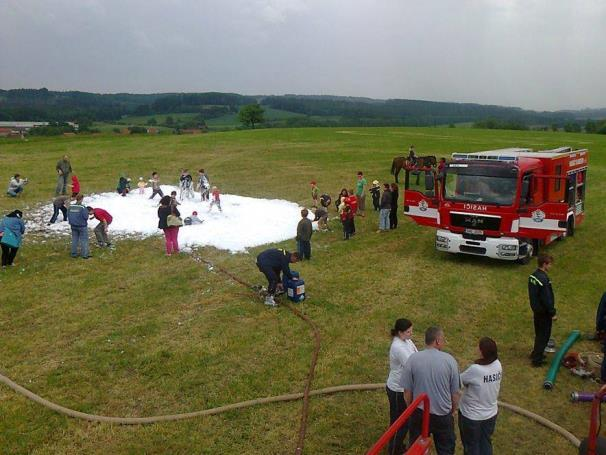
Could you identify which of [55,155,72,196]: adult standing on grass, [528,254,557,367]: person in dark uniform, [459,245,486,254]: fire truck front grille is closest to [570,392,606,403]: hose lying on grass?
[528,254,557,367]: person in dark uniform

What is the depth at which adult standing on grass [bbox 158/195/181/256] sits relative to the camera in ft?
49.7

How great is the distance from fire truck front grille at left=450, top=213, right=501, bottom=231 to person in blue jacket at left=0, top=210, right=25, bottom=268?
1145 centimetres

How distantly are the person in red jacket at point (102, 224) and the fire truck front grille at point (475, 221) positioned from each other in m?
10.0

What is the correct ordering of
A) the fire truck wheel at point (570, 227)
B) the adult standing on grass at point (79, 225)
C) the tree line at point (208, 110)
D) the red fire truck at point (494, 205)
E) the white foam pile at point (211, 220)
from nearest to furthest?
the red fire truck at point (494, 205), the adult standing on grass at point (79, 225), the white foam pile at point (211, 220), the fire truck wheel at point (570, 227), the tree line at point (208, 110)

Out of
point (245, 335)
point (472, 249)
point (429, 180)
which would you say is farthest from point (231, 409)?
point (429, 180)

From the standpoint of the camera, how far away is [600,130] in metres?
87.5

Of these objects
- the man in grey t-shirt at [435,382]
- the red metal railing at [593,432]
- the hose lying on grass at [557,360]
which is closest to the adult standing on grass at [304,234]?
the hose lying on grass at [557,360]

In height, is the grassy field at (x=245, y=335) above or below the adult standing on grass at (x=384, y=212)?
below

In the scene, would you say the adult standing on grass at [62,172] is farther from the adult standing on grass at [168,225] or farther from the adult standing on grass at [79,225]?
the adult standing on grass at [168,225]

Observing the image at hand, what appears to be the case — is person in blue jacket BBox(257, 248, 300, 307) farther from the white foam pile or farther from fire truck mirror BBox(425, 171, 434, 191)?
fire truck mirror BBox(425, 171, 434, 191)

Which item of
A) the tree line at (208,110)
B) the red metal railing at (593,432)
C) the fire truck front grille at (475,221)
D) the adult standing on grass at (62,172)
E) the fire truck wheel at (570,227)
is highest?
the tree line at (208,110)

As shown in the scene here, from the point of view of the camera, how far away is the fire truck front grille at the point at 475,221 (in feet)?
45.9

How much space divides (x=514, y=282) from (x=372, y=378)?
20.9 ft

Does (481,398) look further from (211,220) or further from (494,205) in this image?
(211,220)
